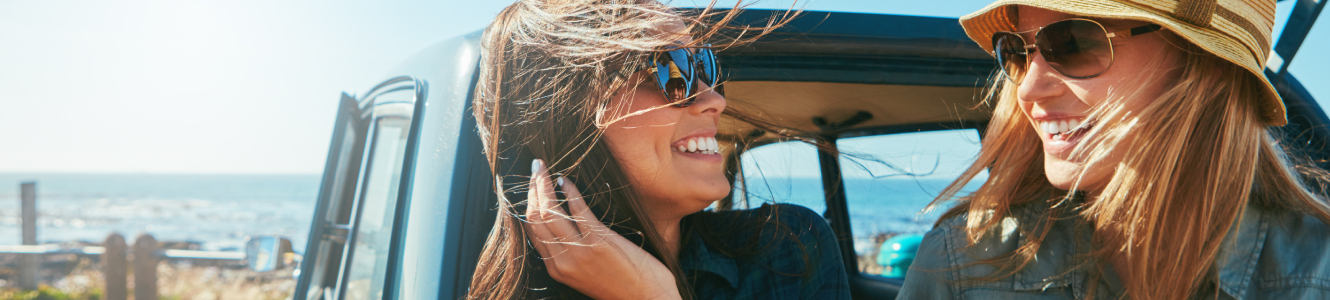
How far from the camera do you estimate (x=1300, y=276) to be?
3.66ft

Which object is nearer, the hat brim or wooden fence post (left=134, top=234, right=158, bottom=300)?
the hat brim

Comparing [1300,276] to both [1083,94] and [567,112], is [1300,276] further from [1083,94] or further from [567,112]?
[567,112]

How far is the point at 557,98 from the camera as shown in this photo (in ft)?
4.01

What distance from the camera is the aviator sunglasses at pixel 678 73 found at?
1.26 meters

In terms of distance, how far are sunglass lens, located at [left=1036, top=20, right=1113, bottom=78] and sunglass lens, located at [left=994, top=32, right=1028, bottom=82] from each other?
0.26ft

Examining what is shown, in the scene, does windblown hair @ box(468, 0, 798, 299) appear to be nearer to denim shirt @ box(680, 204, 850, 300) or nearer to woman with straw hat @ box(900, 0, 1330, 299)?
denim shirt @ box(680, 204, 850, 300)

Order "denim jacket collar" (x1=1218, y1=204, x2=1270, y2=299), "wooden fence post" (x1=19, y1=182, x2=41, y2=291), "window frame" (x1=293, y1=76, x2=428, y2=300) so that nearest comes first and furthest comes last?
"denim jacket collar" (x1=1218, y1=204, x2=1270, y2=299) → "window frame" (x1=293, y1=76, x2=428, y2=300) → "wooden fence post" (x1=19, y1=182, x2=41, y2=291)

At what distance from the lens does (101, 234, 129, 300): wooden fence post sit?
7.98 meters

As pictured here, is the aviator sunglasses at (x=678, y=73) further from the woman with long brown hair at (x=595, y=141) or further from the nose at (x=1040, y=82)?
the nose at (x=1040, y=82)

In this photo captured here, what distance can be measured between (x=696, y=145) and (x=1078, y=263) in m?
0.79

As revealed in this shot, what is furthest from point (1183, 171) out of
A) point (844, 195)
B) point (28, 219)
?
point (28, 219)

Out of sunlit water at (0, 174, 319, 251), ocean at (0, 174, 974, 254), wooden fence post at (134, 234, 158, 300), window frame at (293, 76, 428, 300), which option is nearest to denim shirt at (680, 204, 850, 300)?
window frame at (293, 76, 428, 300)

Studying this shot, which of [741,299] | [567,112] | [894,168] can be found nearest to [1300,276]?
[894,168]

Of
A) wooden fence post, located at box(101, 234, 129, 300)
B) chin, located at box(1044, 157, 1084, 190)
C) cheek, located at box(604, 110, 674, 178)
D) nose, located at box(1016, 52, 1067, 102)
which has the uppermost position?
nose, located at box(1016, 52, 1067, 102)
